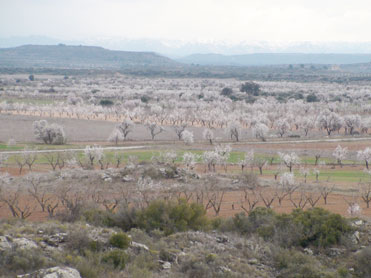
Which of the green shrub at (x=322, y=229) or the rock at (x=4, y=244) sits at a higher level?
the rock at (x=4, y=244)

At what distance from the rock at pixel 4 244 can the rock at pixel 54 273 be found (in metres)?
2.18

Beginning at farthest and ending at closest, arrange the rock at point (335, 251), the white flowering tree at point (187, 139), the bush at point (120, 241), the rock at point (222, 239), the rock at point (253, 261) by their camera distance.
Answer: the white flowering tree at point (187, 139) < the rock at point (222, 239) < the rock at point (335, 251) < the rock at point (253, 261) < the bush at point (120, 241)

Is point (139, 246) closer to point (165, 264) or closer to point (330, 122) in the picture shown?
point (165, 264)

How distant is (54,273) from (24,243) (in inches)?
122

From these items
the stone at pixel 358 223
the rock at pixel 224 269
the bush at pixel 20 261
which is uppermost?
the bush at pixel 20 261

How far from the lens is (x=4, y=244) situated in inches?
578

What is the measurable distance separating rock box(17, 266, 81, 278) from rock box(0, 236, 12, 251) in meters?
2.18

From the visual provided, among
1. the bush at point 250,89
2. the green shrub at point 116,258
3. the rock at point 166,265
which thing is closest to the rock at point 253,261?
the rock at point 166,265

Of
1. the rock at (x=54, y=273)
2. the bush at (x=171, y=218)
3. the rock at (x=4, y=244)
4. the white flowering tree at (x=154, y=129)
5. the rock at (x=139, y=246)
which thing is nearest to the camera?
the rock at (x=54, y=273)

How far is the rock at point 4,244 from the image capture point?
A: 14.4 metres

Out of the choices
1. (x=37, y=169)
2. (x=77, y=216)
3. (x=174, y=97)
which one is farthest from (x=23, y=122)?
(x=77, y=216)

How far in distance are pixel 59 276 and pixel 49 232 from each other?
494 cm

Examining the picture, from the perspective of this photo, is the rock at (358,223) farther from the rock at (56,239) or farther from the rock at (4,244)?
the rock at (4,244)

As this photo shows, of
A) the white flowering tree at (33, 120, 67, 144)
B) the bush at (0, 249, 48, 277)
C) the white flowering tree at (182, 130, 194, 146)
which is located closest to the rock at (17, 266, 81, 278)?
the bush at (0, 249, 48, 277)
